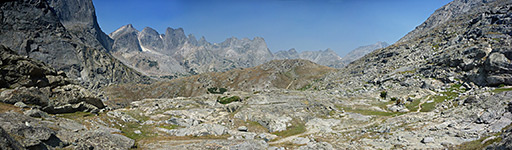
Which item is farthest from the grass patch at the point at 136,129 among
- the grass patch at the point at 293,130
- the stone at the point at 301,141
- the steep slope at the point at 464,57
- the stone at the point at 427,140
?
the steep slope at the point at 464,57

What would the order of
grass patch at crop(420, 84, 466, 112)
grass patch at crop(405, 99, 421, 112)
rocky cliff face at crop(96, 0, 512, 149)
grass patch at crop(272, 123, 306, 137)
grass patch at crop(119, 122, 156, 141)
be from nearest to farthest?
1. rocky cliff face at crop(96, 0, 512, 149)
2. grass patch at crop(119, 122, 156, 141)
3. grass patch at crop(272, 123, 306, 137)
4. grass patch at crop(420, 84, 466, 112)
5. grass patch at crop(405, 99, 421, 112)

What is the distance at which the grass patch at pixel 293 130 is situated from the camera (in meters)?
42.2

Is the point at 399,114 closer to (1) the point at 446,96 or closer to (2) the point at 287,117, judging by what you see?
(1) the point at 446,96

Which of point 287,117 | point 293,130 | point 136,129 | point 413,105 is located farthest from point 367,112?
point 136,129

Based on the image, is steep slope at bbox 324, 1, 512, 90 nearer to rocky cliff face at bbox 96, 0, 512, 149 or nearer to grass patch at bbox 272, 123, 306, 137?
rocky cliff face at bbox 96, 0, 512, 149

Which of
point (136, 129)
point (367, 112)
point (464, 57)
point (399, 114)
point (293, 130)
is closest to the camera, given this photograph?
point (136, 129)

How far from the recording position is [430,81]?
6394cm

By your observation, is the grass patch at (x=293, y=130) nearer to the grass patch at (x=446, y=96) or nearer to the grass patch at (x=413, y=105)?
the grass patch at (x=413, y=105)

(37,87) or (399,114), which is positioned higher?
(37,87)

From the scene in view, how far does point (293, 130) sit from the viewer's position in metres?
44.0

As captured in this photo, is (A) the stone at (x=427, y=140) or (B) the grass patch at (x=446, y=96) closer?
(A) the stone at (x=427, y=140)

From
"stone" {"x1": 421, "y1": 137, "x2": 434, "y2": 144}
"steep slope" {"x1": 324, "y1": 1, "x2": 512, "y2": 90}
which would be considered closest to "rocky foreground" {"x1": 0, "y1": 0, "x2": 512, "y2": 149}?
"stone" {"x1": 421, "y1": 137, "x2": 434, "y2": 144}

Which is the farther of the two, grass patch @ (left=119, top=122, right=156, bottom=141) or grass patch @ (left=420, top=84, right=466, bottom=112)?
grass patch @ (left=420, top=84, right=466, bottom=112)

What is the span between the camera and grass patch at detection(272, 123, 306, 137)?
42.2 metres
